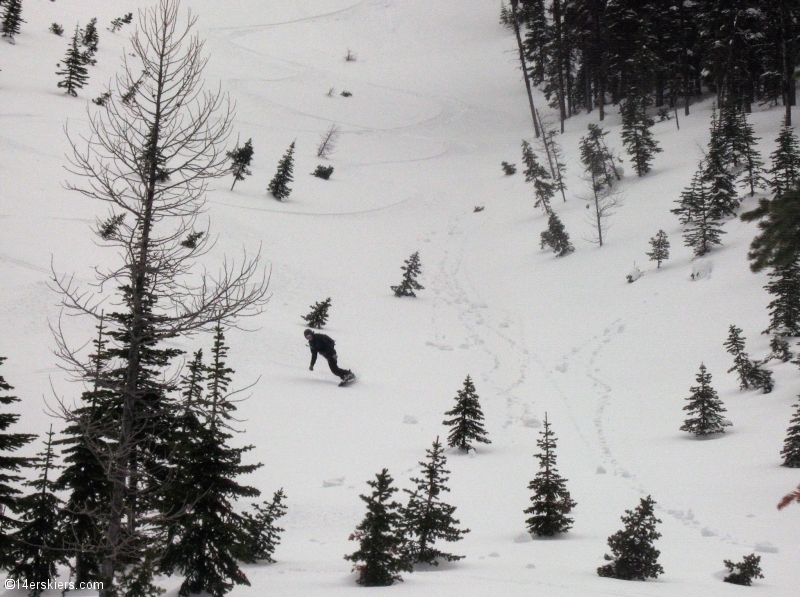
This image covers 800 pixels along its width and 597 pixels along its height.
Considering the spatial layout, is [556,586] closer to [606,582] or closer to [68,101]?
[606,582]

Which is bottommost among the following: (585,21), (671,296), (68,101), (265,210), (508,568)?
(508,568)

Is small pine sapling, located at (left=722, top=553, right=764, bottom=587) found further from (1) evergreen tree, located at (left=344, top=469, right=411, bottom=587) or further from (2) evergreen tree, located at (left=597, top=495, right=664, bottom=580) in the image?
(1) evergreen tree, located at (left=344, top=469, right=411, bottom=587)

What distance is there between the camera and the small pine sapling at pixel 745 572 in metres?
5.78

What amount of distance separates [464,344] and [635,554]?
42.7ft

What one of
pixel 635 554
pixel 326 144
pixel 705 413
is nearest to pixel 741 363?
pixel 705 413

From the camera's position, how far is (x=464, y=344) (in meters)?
19.0

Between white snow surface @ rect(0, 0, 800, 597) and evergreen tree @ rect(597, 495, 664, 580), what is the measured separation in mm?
193

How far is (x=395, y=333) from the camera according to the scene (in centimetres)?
1898

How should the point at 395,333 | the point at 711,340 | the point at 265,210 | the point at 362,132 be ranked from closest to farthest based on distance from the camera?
the point at 711,340, the point at 395,333, the point at 265,210, the point at 362,132

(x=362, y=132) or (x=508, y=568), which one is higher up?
(x=362, y=132)

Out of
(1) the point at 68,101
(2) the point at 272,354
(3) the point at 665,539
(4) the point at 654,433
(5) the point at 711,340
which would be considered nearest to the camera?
(3) the point at 665,539

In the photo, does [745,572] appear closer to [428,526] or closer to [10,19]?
[428,526]

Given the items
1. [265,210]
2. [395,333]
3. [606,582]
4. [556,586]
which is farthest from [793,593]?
[265,210]

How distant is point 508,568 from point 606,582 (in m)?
1.14
